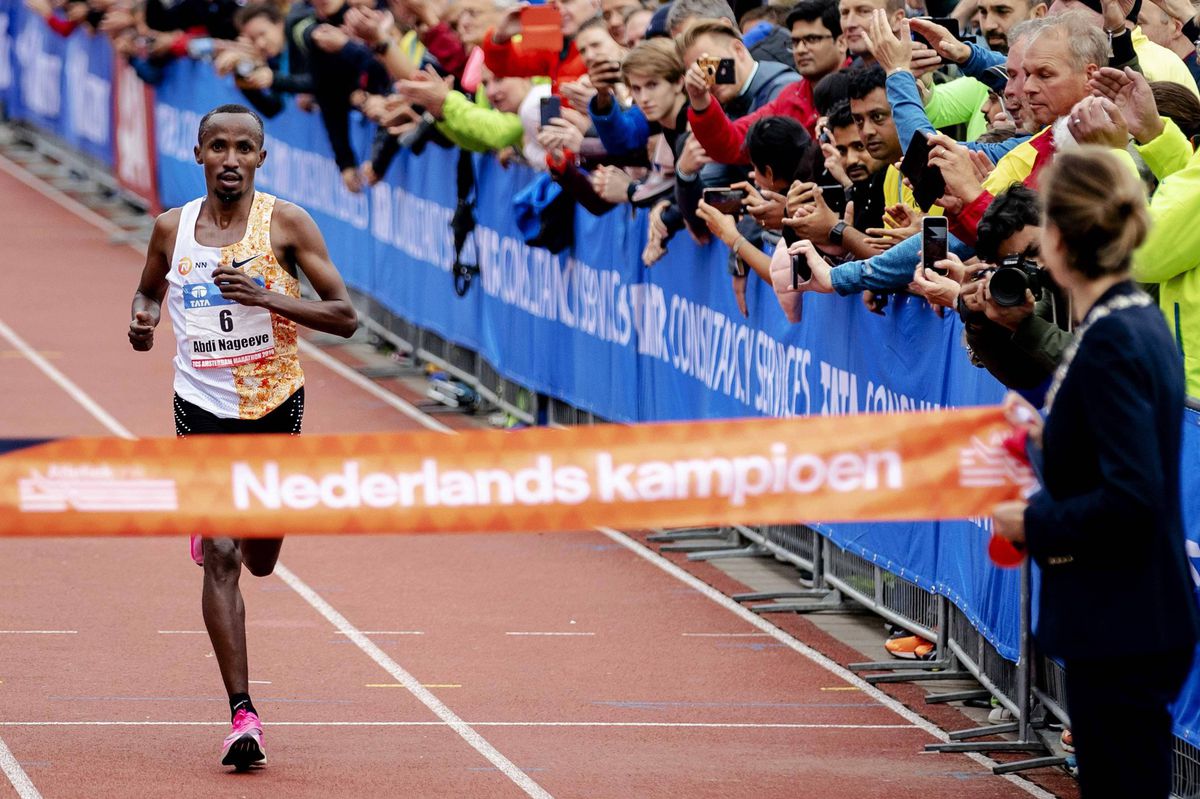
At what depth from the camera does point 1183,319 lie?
24.4 ft

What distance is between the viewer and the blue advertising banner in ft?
90.7

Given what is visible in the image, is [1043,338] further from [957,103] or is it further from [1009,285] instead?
[957,103]

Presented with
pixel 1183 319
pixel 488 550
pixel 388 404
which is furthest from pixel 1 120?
pixel 1183 319

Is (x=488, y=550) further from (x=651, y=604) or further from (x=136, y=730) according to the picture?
(x=136, y=730)

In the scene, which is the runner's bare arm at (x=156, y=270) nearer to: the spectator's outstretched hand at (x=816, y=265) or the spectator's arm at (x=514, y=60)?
the spectator's outstretched hand at (x=816, y=265)

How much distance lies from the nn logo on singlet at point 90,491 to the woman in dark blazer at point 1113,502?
2.21m

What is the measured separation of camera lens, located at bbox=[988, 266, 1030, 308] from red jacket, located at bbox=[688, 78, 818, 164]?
4.09 m

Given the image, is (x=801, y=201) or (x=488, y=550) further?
(x=488, y=550)

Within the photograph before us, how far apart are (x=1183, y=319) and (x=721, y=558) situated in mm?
4867

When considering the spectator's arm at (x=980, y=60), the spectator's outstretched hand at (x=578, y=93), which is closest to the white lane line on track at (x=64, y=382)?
the spectator's outstretched hand at (x=578, y=93)

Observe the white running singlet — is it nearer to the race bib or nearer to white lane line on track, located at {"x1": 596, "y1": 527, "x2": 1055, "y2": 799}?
the race bib

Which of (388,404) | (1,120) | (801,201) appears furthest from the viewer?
(1,120)

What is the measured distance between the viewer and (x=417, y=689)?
9156 mm

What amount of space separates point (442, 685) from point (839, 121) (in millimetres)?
3027
